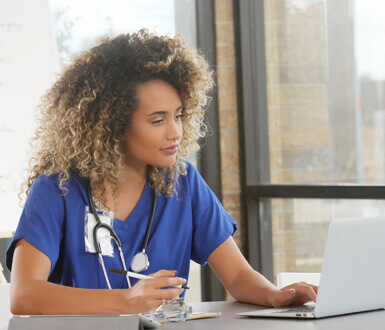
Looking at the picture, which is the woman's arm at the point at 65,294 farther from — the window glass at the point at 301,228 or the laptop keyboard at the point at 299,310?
the window glass at the point at 301,228

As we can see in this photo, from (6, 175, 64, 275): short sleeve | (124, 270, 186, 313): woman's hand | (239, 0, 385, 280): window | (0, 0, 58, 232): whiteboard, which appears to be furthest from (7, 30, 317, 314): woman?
(239, 0, 385, 280): window

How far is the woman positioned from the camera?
1606mm

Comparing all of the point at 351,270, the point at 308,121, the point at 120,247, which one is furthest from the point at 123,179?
the point at 308,121

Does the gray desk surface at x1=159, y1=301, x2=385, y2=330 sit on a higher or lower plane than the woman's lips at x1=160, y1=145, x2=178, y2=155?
lower

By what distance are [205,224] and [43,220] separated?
451 mm

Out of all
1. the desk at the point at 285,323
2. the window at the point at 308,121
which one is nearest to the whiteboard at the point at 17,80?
the window at the point at 308,121

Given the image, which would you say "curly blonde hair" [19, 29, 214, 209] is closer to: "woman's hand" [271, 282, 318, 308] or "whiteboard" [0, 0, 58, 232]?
"woman's hand" [271, 282, 318, 308]

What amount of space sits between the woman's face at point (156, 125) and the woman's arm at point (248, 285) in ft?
0.96

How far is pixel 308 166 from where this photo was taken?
308cm

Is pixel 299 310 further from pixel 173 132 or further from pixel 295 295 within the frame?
pixel 173 132

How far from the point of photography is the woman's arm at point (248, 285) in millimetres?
1483

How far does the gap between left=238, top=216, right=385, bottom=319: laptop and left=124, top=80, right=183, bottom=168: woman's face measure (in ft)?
1.66

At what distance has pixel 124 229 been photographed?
167 centimetres

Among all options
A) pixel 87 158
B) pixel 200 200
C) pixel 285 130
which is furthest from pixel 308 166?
pixel 87 158
